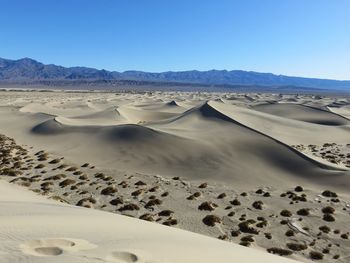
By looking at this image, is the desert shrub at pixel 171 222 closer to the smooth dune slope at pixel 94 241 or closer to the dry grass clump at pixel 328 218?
the smooth dune slope at pixel 94 241

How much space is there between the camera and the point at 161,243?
12.2 meters

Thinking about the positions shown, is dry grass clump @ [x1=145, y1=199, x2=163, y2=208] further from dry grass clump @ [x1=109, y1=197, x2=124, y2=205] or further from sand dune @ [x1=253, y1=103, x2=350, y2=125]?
sand dune @ [x1=253, y1=103, x2=350, y2=125]

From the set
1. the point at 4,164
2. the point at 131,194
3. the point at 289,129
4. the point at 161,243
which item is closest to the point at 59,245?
the point at 161,243

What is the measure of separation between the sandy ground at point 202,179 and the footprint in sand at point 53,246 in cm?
11

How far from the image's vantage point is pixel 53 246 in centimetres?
1073

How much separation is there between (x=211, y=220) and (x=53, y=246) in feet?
32.8

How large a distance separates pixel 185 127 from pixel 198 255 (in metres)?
36.4

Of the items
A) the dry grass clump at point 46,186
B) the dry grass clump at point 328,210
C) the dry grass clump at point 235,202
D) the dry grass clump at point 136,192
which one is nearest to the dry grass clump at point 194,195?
the dry grass clump at point 235,202

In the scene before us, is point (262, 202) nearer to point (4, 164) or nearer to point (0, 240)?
point (0, 240)

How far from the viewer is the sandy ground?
1795 cm

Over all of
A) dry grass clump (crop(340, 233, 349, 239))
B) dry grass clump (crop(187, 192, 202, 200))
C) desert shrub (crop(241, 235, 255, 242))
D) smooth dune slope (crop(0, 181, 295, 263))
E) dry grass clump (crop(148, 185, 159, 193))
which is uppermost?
smooth dune slope (crop(0, 181, 295, 263))

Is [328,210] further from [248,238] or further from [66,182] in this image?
[66,182]

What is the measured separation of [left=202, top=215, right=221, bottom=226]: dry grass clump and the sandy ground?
45mm

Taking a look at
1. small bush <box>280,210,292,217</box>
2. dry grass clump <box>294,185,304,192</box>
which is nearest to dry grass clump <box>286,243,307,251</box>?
small bush <box>280,210,292,217</box>
